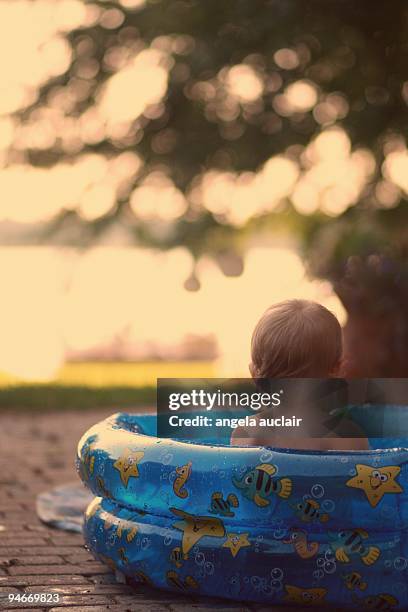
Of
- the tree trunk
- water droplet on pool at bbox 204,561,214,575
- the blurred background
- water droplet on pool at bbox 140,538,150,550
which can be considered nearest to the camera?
water droplet on pool at bbox 204,561,214,575

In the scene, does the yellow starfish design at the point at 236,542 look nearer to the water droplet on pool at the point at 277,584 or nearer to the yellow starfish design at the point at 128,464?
the water droplet on pool at the point at 277,584

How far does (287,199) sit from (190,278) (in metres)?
1.16

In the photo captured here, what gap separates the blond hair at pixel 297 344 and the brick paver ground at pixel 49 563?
827 mm

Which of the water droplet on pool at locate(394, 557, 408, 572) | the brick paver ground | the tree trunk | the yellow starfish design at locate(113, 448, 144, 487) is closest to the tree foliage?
the tree trunk

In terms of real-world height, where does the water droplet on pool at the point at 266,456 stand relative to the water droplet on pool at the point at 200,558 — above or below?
above

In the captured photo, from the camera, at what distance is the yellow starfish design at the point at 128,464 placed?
11.6 ft

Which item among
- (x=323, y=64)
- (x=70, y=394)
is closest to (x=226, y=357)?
→ (x=70, y=394)

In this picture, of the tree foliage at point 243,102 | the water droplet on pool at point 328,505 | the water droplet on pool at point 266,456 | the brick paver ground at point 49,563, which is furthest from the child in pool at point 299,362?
the tree foliage at point 243,102

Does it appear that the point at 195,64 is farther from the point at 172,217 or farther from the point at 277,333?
the point at 277,333

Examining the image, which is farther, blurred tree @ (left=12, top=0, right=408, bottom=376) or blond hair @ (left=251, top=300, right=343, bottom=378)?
blurred tree @ (left=12, top=0, right=408, bottom=376)

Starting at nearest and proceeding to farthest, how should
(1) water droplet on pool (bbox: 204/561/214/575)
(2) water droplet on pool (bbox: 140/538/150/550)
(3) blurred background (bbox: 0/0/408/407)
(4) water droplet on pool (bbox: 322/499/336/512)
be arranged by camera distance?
(4) water droplet on pool (bbox: 322/499/336/512), (1) water droplet on pool (bbox: 204/561/214/575), (2) water droplet on pool (bbox: 140/538/150/550), (3) blurred background (bbox: 0/0/408/407)

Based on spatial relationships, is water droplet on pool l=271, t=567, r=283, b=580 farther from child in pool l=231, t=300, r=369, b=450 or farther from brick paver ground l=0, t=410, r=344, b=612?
child in pool l=231, t=300, r=369, b=450

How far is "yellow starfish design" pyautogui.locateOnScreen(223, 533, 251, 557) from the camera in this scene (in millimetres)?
3305

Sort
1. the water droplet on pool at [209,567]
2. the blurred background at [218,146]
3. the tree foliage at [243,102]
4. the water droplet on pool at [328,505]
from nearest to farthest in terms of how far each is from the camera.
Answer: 1. the water droplet on pool at [328,505]
2. the water droplet on pool at [209,567]
3. the tree foliage at [243,102]
4. the blurred background at [218,146]
